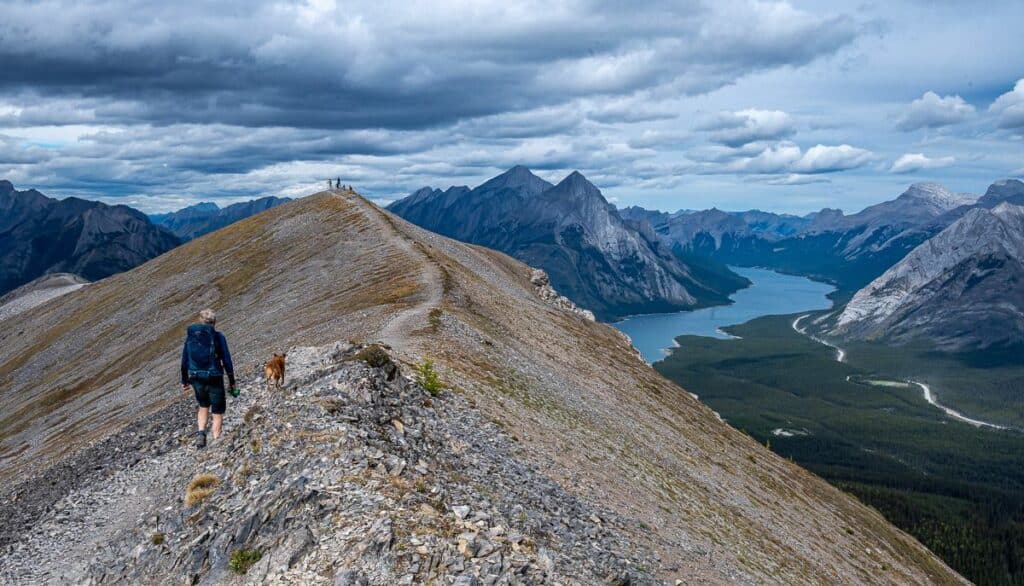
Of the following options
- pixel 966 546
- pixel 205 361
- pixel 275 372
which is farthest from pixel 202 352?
pixel 966 546

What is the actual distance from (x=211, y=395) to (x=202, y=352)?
2.06m

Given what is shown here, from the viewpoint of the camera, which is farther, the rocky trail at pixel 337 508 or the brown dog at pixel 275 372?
the brown dog at pixel 275 372

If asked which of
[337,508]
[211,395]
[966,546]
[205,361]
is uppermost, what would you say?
[205,361]

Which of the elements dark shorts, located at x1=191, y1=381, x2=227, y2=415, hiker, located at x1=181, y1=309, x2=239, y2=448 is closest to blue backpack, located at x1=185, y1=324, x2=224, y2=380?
hiker, located at x1=181, y1=309, x2=239, y2=448

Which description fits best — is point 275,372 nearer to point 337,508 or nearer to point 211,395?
point 211,395

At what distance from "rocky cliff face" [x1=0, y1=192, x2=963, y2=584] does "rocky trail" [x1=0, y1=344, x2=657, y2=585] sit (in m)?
0.08

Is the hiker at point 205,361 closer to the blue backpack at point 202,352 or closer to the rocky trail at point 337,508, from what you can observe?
the blue backpack at point 202,352

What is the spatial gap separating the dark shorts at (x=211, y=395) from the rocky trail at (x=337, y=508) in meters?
1.03

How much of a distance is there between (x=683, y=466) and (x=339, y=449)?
29893 mm

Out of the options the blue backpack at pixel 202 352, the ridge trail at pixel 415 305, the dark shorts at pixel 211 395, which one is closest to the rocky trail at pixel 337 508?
the dark shorts at pixel 211 395

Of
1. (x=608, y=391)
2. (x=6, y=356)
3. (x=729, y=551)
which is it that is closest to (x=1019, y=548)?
(x=608, y=391)

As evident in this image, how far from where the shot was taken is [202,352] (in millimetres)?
25297

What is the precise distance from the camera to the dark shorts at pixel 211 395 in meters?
26.0

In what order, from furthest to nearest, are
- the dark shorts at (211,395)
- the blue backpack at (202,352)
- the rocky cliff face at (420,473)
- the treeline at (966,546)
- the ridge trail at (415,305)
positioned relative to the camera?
the treeline at (966,546) → the ridge trail at (415,305) → the dark shorts at (211,395) → the blue backpack at (202,352) → the rocky cliff face at (420,473)
